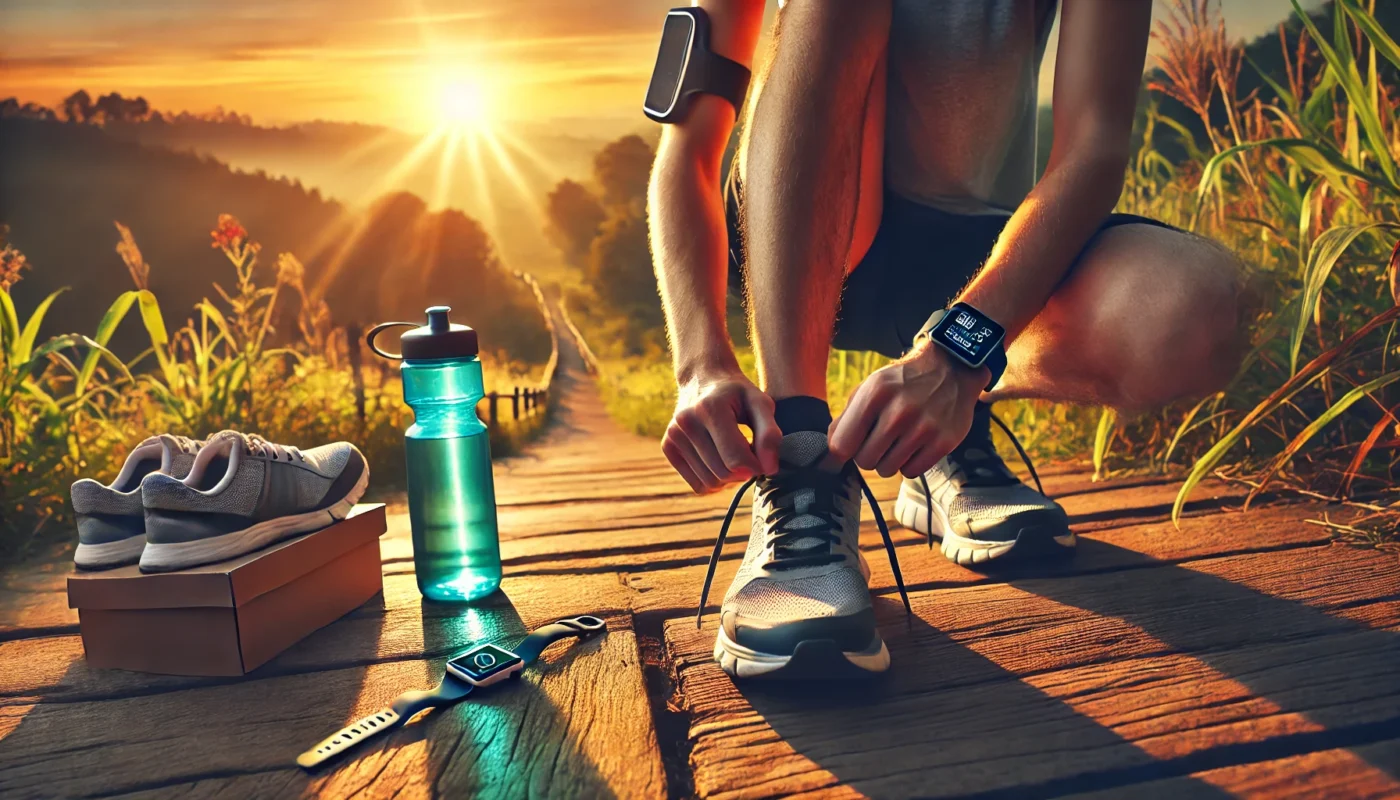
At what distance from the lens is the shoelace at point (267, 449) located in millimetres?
1149

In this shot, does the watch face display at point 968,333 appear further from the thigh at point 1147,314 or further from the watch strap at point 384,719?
the watch strap at point 384,719

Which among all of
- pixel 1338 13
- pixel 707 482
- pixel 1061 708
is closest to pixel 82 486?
pixel 707 482

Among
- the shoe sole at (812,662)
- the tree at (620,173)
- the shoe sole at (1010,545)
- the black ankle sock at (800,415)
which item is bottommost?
the shoe sole at (1010,545)

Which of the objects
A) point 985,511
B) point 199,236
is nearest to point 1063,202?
point 985,511

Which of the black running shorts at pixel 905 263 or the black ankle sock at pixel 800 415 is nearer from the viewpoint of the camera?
→ the black ankle sock at pixel 800 415

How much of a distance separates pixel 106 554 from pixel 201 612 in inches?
6.9

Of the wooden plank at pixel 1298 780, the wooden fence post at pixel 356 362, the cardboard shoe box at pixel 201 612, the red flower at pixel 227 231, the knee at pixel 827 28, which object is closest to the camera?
the wooden plank at pixel 1298 780

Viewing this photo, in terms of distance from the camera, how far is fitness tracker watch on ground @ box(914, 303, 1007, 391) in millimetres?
978

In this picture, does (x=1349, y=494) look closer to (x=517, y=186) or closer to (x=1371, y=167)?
(x=1371, y=167)

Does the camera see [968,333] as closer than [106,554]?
Yes

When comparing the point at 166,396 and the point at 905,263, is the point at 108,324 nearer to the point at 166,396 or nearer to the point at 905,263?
the point at 166,396

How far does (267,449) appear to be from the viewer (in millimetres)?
1169

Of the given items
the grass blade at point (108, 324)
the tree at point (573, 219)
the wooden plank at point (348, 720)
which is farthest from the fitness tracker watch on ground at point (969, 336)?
the tree at point (573, 219)

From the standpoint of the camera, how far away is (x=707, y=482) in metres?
1.00
